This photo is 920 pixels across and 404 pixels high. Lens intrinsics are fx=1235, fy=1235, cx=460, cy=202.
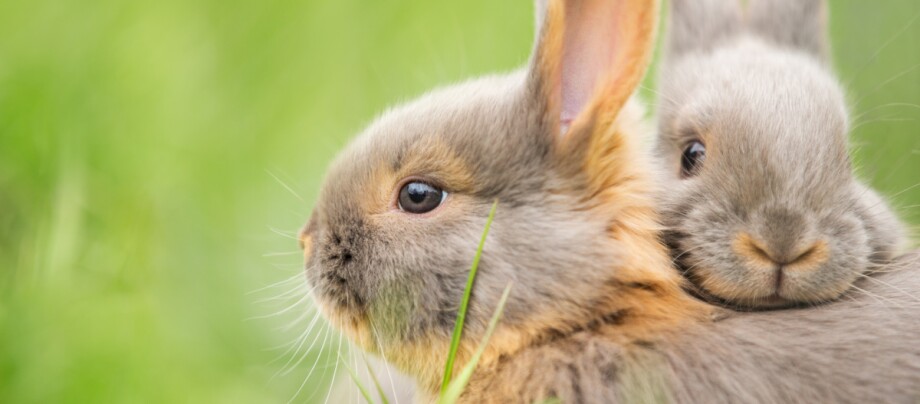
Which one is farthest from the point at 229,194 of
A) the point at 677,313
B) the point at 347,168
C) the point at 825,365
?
the point at 825,365

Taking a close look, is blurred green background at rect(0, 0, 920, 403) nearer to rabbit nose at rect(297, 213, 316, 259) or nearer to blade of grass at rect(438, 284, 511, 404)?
rabbit nose at rect(297, 213, 316, 259)

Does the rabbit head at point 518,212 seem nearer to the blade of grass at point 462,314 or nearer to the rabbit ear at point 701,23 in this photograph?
the blade of grass at point 462,314

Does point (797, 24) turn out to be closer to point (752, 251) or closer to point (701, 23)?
point (701, 23)

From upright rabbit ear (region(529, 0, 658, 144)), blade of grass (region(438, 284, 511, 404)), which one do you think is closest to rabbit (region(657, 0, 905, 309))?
upright rabbit ear (region(529, 0, 658, 144))

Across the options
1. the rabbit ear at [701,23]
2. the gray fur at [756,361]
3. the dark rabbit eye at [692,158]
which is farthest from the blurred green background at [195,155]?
the gray fur at [756,361]

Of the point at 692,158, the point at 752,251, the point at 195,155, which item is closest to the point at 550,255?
the point at 752,251

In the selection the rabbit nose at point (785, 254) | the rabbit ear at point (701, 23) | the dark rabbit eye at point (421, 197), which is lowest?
the rabbit nose at point (785, 254)
